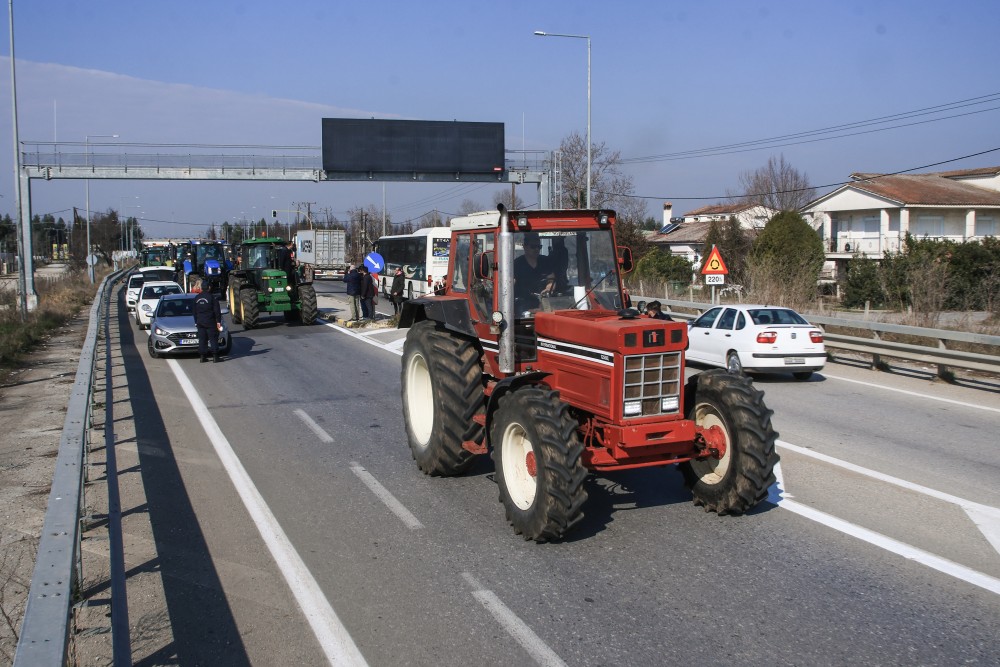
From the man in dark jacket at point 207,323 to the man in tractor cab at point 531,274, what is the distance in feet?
41.8

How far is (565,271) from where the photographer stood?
8.23m

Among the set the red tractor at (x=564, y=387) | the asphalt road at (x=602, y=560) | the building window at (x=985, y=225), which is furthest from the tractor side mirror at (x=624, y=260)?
the building window at (x=985, y=225)

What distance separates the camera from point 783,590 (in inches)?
239

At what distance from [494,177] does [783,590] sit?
42048mm

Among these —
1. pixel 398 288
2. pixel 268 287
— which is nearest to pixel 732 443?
pixel 268 287

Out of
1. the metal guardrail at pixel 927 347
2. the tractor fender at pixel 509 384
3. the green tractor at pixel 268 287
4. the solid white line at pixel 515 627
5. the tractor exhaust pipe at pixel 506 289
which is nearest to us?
the solid white line at pixel 515 627

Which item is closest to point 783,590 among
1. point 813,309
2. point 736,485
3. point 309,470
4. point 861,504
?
point 736,485

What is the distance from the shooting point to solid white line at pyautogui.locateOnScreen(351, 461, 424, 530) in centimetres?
771

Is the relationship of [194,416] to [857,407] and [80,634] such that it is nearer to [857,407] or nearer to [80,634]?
[80,634]

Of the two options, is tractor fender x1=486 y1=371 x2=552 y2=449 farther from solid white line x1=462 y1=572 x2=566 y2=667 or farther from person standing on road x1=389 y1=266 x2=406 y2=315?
person standing on road x1=389 y1=266 x2=406 y2=315

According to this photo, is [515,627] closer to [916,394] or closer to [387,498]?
[387,498]

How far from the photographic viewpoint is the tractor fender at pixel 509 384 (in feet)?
24.7

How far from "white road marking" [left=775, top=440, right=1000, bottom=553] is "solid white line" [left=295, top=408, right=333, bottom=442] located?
19.1 feet

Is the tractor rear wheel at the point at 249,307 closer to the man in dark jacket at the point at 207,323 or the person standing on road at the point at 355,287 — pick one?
the person standing on road at the point at 355,287
